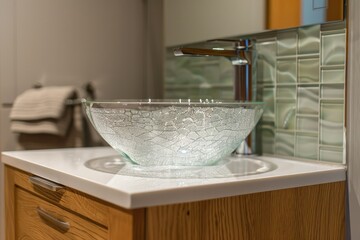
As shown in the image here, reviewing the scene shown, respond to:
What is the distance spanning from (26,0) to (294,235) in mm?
1002

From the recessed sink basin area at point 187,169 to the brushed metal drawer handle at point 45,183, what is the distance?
83mm

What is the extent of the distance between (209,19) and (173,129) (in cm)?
52

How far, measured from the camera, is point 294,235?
97 cm

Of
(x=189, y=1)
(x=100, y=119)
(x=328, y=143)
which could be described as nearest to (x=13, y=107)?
(x=100, y=119)

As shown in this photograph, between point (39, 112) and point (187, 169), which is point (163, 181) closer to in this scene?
point (187, 169)

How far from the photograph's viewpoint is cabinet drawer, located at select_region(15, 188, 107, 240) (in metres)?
0.92

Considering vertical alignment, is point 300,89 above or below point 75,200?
above

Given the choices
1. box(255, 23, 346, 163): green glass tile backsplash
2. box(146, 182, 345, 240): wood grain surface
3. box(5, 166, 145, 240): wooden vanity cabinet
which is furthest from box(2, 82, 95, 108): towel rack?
box(146, 182, 345, 240): wood grain surface

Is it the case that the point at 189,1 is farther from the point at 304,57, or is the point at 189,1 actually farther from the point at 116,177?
the point at 116,177

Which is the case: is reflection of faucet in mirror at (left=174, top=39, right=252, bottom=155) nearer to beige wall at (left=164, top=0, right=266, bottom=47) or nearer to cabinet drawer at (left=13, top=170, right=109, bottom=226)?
beige wall at (left=164, top=0, right=266, bottom=47)

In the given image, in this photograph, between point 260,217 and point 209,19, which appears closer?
point 260,217

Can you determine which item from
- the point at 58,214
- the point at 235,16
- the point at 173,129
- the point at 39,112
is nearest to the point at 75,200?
the point at 58,214

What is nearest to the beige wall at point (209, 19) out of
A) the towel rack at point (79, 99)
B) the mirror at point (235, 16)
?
the mirror at point (235, 16)

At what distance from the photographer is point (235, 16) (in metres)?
1.32
